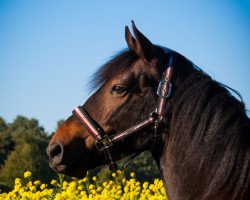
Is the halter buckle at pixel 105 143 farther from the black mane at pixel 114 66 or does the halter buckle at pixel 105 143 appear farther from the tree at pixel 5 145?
the tree at pixel 5 145

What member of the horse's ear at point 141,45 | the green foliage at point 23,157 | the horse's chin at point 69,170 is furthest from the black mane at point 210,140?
the green foliage at point 23,157

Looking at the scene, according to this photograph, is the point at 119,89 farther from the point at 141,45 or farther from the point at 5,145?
the point at 5,145

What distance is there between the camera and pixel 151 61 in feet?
13.8

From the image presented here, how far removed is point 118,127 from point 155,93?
41 centimetres

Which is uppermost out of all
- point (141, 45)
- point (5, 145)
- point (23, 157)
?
point (5, 145)

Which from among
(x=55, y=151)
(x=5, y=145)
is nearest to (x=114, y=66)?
(x=55, y=151)

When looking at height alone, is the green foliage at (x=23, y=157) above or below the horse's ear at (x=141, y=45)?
above

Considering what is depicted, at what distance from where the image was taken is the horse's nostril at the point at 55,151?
4.17 m

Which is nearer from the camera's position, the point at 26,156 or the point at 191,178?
the point at 191,178

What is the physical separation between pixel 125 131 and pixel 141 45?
71 centimetres

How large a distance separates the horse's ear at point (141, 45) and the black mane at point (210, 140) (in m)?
0.42

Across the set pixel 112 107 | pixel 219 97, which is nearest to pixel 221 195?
pixel 219 97

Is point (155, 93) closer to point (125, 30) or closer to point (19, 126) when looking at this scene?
point (125, 30)

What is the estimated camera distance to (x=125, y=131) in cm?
416
